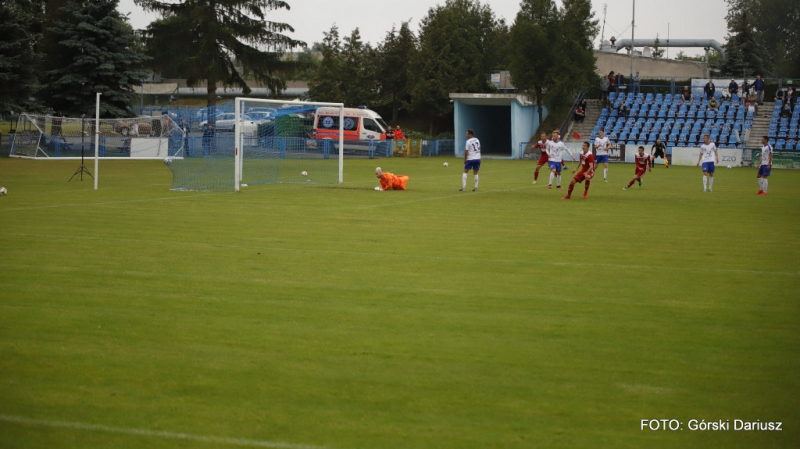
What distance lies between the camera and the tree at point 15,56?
39531 mm

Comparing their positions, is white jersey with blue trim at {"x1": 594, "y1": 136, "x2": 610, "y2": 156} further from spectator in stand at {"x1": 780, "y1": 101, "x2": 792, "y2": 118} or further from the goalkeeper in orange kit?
spectator in stand at {"x1": 780, "y1": 101, "x2": 792, "y2": 118}

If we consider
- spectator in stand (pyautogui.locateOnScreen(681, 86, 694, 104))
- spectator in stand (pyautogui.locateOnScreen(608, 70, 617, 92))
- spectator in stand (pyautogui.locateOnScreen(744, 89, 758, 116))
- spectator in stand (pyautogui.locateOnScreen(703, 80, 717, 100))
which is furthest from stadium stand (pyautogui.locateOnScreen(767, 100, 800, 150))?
spectator in stand (pyautogui.locateOnScreen(608, 70, 617, 92))

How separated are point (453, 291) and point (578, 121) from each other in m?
51.9

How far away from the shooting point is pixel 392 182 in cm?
2675

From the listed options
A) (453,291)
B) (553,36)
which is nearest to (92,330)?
(453,291)

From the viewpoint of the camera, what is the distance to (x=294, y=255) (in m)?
12.9

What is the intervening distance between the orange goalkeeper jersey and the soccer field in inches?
356

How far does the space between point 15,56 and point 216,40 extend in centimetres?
1606

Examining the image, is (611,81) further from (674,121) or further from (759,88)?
(759,88)

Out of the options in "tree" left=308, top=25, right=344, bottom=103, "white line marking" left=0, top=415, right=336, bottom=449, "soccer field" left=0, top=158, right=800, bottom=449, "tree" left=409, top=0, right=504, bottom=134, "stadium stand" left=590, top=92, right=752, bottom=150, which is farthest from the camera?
"tree" left=308, top=25, right=344, bottom=103

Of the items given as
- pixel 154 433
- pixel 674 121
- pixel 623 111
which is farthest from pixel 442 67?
pixel 154 433

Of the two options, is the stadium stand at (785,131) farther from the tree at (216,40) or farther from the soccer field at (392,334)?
the soccer field at (392,334)

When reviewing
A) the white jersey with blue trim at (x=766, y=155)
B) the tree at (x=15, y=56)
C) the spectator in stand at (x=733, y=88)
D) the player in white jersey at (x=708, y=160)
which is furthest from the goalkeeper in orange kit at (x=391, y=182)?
the spectator in stand at (x=733, y=88)

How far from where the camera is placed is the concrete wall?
229ft
